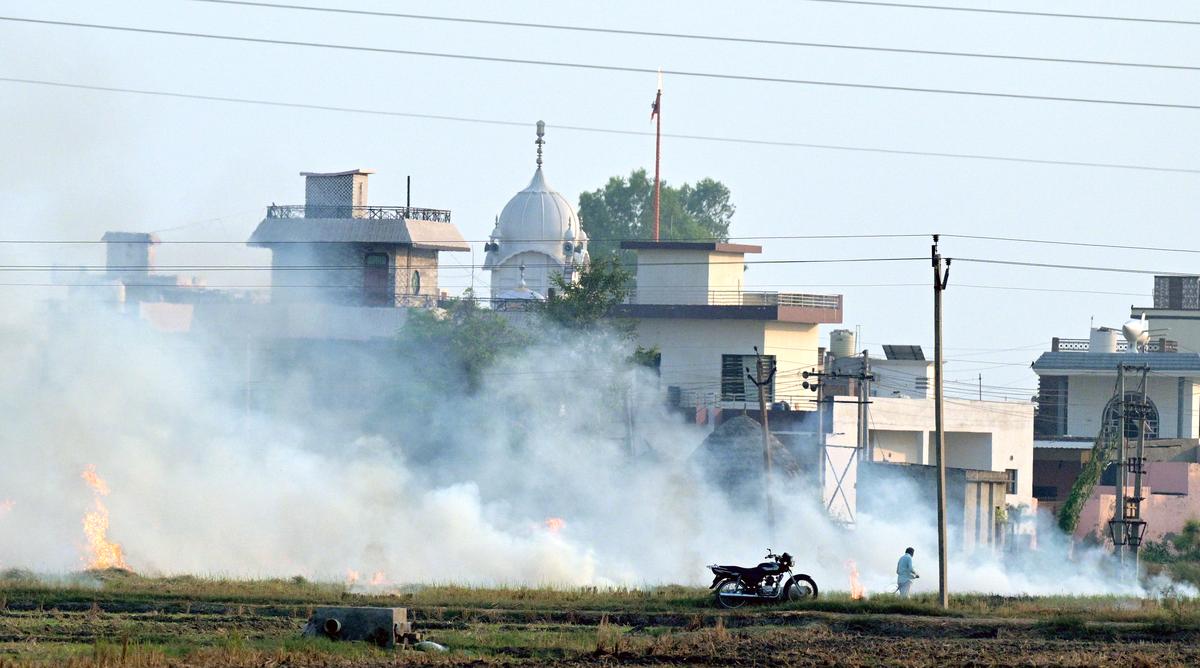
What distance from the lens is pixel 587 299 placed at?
255 ft

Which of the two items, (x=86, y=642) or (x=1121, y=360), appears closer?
(x=86, y=642)

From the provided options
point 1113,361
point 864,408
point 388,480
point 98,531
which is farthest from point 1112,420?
point 98,531

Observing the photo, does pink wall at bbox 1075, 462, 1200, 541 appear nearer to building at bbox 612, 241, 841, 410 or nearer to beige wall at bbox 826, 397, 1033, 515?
beige wall at bbox 826, 397, 1033, 515

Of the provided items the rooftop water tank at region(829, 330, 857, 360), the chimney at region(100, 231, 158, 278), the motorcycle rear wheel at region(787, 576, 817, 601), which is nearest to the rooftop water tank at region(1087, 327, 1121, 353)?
the rooftop water tank at region(829, 330, 857, 360)

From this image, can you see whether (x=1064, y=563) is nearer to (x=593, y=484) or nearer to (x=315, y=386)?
(x=593, y=484)

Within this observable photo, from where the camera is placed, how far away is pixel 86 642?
98.1 ft

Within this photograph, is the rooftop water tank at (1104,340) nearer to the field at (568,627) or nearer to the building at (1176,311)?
the building at (1176,311)

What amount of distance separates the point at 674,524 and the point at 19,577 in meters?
27.0

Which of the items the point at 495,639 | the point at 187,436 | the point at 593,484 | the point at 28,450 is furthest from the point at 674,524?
the point at 495,639

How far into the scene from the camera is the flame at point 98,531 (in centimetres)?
4506

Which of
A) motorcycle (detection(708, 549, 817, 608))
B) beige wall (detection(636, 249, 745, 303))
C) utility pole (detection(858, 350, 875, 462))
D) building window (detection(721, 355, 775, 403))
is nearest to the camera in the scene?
motorcycle (detection(708, 549, 817, 608))

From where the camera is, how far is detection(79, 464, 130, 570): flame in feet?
148

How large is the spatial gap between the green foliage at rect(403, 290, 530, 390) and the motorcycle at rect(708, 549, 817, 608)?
30218 millimetres

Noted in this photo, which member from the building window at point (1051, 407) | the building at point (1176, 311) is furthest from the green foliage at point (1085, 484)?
the building at point (1176, 311)
